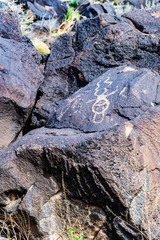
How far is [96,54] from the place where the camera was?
3762 millimetres

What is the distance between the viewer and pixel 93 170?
2.09 m

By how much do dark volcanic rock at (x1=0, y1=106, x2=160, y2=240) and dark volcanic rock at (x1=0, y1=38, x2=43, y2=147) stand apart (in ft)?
2.78

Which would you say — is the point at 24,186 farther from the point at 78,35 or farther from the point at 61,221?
the point at 78,35

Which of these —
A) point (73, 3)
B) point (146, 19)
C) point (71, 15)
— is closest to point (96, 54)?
point (146, 19)

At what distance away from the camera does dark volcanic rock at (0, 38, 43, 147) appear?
317cm

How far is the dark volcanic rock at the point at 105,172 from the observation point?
2057mm

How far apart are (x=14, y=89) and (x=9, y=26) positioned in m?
1.24

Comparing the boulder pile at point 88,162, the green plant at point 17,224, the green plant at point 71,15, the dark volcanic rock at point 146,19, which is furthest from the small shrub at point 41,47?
the green plant at point 17,224

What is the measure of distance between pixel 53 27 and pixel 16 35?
3672 mm

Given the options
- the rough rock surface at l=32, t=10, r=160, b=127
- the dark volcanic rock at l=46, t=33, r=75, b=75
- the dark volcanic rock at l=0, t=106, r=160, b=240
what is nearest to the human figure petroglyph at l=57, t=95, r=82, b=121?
the dark volcanic rock at l=0, t=106, r=160, b=240

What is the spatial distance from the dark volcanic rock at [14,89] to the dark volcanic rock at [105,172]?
847mm

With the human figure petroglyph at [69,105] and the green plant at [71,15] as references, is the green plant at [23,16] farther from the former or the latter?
the human figure petroglyph at [69,105]

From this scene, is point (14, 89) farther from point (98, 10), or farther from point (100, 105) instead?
point (98, 10)

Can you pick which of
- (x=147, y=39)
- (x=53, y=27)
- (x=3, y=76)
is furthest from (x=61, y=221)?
(x=53, y=27)
